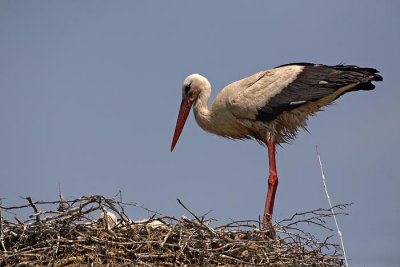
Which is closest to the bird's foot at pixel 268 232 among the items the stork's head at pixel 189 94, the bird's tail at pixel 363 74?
the bird's tail at pixel 363 74

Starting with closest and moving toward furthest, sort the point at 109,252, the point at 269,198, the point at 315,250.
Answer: the point at 109,252
the point at 315,250
the point at 269,198

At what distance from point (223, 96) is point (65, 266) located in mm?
3736

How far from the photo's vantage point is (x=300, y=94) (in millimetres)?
9602

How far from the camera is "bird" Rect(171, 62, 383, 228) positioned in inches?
375

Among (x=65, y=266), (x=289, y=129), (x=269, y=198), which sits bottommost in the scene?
(x=65, y=266)

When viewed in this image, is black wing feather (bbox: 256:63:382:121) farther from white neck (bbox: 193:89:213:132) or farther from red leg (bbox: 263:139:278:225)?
white neck (bbox: 193:89:213:132)

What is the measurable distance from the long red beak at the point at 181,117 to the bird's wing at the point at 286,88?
93cm

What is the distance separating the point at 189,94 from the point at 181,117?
1.09 feet

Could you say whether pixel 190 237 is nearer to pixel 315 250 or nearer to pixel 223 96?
pixel 315 250

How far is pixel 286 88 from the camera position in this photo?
9609mm

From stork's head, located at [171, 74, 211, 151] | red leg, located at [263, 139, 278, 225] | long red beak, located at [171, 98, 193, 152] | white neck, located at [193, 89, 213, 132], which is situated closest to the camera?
red leg, located at [263, 139, 278, 225]

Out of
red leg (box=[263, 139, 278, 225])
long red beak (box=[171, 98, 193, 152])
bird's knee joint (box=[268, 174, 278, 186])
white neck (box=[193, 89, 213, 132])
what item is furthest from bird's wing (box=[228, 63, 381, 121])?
long red beak (box=[171, 98, 193, 152])

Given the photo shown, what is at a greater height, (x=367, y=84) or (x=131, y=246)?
(x=367, y=84)

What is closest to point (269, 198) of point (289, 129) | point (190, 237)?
point (289, 129)
